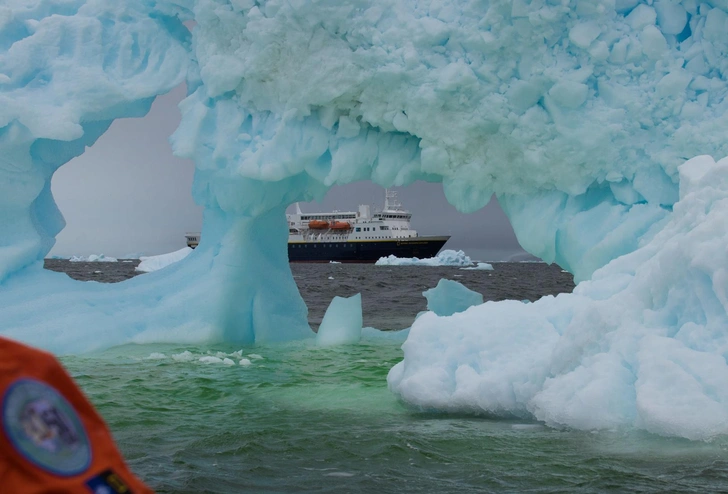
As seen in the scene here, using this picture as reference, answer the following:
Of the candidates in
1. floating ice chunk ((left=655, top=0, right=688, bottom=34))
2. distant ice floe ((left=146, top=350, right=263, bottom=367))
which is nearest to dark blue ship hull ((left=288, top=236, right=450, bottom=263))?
distant ice floe ((left=146, top=350, right=263, bottom=367))

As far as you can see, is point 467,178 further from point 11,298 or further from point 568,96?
point 11,298

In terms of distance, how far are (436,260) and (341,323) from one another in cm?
4015

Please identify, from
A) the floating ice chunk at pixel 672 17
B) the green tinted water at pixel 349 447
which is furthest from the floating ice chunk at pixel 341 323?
the floating ice chunk at pixel 672 17

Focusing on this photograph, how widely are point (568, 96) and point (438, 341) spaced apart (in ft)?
10.1

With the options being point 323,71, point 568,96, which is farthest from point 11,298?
point 568,96

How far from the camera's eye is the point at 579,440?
14.6 ft

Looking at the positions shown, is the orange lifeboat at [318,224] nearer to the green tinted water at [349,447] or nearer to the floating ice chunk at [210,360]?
the floating ice chunk at [210,360]

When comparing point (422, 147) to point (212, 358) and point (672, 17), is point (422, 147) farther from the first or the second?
point (212, 358)

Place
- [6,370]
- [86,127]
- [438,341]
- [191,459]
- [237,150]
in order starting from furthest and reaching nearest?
[86,127] < [237,150] < [438,341] < [191,459] < [6,370]

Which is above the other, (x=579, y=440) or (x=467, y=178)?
(x=467, y=178)

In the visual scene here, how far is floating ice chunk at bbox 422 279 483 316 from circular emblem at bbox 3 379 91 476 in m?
8.48

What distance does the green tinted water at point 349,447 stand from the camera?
12.5 ft

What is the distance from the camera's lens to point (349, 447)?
4543 mm

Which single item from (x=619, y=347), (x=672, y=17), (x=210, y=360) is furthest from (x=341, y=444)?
(x=672, y=17)
